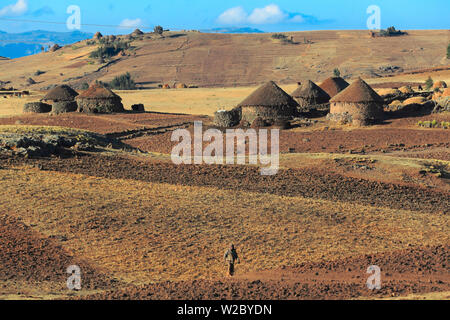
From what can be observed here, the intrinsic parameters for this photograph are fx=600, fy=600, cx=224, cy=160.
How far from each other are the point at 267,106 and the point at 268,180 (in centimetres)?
2225

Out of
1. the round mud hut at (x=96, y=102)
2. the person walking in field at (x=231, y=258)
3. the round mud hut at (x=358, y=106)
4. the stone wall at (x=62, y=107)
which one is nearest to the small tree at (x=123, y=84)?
the round mud hut at (x=96, y=102)

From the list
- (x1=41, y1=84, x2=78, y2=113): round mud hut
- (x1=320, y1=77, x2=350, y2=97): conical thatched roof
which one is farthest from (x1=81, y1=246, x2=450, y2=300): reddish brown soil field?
(x1=41, y1=84, x2=78, y2=113): round mud hut

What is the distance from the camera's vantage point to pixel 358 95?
44000 mm

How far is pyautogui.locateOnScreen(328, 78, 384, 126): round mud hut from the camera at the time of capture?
143 feet

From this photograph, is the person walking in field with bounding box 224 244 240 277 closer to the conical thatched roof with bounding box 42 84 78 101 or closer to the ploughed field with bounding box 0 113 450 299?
the ploughed field with bounding box 0 113 450 299

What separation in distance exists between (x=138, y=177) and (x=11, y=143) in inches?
237

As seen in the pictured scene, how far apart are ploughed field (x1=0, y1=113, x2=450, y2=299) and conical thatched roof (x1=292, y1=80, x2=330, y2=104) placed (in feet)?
79.3

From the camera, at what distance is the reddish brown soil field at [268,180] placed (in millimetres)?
22156

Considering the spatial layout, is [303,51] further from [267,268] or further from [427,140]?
[267,268]

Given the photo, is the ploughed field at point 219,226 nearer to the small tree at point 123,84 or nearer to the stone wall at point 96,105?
the stone wall at point 96,105

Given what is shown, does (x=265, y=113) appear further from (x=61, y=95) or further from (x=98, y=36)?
(x=98, y=36)

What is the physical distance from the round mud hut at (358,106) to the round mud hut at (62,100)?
942 inches

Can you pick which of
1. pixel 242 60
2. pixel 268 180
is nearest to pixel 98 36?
pixel 242 60
